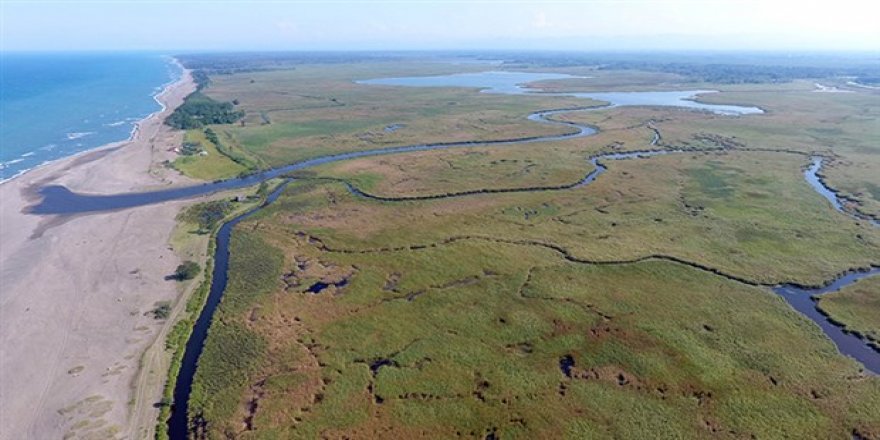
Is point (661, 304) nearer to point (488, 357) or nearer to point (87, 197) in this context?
point (488, 357)

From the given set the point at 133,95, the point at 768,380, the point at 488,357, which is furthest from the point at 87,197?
the point at 133,95

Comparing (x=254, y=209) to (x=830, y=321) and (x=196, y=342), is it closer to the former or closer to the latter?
(x=196, y=342)

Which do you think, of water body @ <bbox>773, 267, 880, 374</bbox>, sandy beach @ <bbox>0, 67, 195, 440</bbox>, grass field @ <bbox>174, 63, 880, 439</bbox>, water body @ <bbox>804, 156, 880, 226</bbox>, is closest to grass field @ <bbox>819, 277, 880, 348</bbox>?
grass field @ <bbox>174, 63, 880, 439</bbox>

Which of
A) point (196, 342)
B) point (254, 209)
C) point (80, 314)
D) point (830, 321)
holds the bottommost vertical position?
point (196, 342)

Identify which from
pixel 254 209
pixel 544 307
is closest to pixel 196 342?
pixel 544 307

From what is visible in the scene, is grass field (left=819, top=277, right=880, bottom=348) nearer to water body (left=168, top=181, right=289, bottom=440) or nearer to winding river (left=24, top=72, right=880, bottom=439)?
winding river (left=24, top=72, right=880, bottom=439)

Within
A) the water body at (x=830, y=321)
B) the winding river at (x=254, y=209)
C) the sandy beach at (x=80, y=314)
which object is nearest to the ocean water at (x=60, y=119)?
the winding river at (x=254, y=209)
